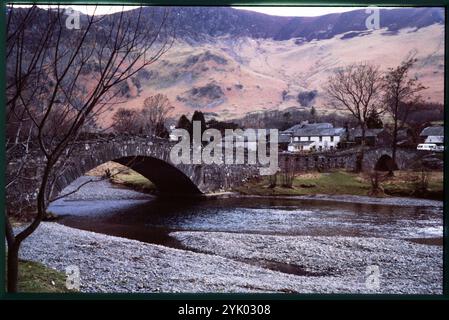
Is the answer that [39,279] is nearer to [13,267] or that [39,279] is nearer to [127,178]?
[13,267]

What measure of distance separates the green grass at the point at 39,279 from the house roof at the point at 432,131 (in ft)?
14.1

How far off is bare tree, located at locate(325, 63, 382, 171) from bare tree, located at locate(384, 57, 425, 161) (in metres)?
0.12

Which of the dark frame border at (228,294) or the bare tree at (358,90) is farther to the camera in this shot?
the bare tree at (358,90)

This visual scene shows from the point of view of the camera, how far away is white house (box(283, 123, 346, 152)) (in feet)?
17.9

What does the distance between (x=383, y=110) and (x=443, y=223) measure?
163 cm

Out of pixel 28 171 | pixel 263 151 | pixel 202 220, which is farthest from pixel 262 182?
pixel 28 171

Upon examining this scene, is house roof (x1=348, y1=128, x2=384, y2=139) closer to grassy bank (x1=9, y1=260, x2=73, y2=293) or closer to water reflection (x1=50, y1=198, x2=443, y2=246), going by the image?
water reflection (x1=50, y1=198, x2=443, y2=246)

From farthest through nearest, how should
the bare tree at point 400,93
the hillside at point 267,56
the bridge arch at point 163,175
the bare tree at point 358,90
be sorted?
the bridge arch at point 163,175
the bare tree at point 358,90
the bare tree at point 400,93
the hillside at point 267,56

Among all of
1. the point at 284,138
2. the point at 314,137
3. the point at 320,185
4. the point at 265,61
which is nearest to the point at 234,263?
the point at 320,185

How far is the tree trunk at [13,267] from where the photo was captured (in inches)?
147

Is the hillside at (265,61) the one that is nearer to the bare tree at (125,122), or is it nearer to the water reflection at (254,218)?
the bare tree at (125,122)

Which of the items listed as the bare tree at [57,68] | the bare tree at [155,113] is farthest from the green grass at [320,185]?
the bare tree at [57,68]

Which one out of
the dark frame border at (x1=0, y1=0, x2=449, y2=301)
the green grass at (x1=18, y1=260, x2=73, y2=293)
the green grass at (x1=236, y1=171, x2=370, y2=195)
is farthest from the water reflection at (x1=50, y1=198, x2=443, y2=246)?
the green grass at (x1=18, y1=260, x2=73, y2=293)

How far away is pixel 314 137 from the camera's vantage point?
5.75 meters
